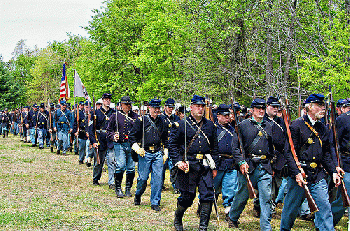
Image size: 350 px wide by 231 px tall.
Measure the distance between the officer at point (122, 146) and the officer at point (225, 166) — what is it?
2.50 meters

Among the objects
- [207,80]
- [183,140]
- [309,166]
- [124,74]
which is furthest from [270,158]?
[124,74]

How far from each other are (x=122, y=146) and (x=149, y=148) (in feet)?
4.62

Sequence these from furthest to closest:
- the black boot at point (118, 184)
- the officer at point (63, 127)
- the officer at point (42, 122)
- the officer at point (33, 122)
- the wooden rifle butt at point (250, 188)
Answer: the officer at point (33, 122) → the officer at point (42, 122) → the officer at point (63, 127) → the black boot at point (118, 184) → the wooden rifle butt at point (250, 188)

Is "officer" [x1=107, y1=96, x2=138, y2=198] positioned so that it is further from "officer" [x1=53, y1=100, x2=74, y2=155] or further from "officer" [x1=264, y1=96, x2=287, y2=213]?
"officer" [x1=53, y1=100, x2=74, y2=155]

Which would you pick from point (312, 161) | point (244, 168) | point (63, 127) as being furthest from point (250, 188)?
point (63, 127)

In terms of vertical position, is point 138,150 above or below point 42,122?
below

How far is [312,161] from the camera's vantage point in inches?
272

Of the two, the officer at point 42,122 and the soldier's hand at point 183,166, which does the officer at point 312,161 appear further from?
the officer at point 42,122

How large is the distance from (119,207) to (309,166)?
466cm

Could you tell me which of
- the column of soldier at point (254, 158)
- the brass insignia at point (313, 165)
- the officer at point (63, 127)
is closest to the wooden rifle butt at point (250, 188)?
the column of soldier at point (254, 158)

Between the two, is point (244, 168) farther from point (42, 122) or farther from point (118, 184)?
point (42, 122)

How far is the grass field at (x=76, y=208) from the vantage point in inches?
327

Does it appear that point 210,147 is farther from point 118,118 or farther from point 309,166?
point 118,118

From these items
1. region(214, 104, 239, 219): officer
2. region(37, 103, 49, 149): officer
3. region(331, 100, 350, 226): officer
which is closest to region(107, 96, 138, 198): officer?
region(214, 104, 239, 219): officer
